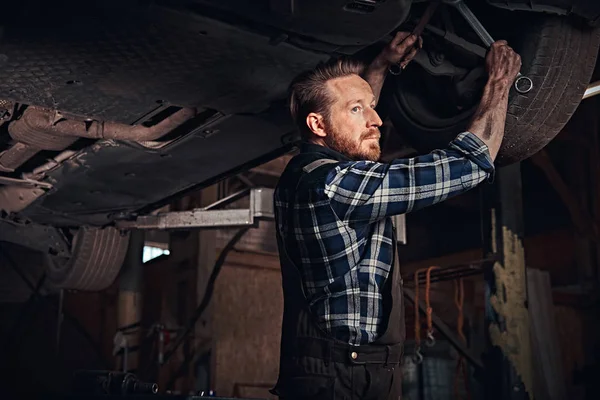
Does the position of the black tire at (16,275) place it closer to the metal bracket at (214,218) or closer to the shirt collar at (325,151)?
the metal bracket at (214,218)

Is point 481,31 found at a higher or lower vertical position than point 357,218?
higher

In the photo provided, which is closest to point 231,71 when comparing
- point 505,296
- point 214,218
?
point 214,218

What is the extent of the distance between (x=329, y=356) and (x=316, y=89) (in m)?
0.86

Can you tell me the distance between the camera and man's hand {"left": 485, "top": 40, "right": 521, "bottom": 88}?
2.50m

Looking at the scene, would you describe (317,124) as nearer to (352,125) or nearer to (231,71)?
(352,125)

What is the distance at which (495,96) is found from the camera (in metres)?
2.38

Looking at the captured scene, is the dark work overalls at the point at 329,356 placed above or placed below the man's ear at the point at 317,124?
below

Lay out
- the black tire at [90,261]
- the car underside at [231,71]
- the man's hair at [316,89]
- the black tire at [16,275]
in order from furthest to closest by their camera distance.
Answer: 1. the black tire at [16,275]
2. the black tire at [90,261]
3. the man's hair at [316,89]
4. the car underside at [231,71]

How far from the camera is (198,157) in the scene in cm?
364

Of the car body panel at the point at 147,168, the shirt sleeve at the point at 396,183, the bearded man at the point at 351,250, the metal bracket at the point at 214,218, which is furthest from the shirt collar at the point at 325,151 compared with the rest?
the metal bracket at the point at 214,218

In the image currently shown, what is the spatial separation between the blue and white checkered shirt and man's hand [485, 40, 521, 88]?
46cm

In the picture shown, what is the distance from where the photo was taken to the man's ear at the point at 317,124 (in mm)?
2400

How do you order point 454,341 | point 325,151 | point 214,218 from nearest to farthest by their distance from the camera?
1. point 325,151
2. point 214,218
3. point 454,341

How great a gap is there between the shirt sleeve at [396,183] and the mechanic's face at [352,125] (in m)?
0.30
